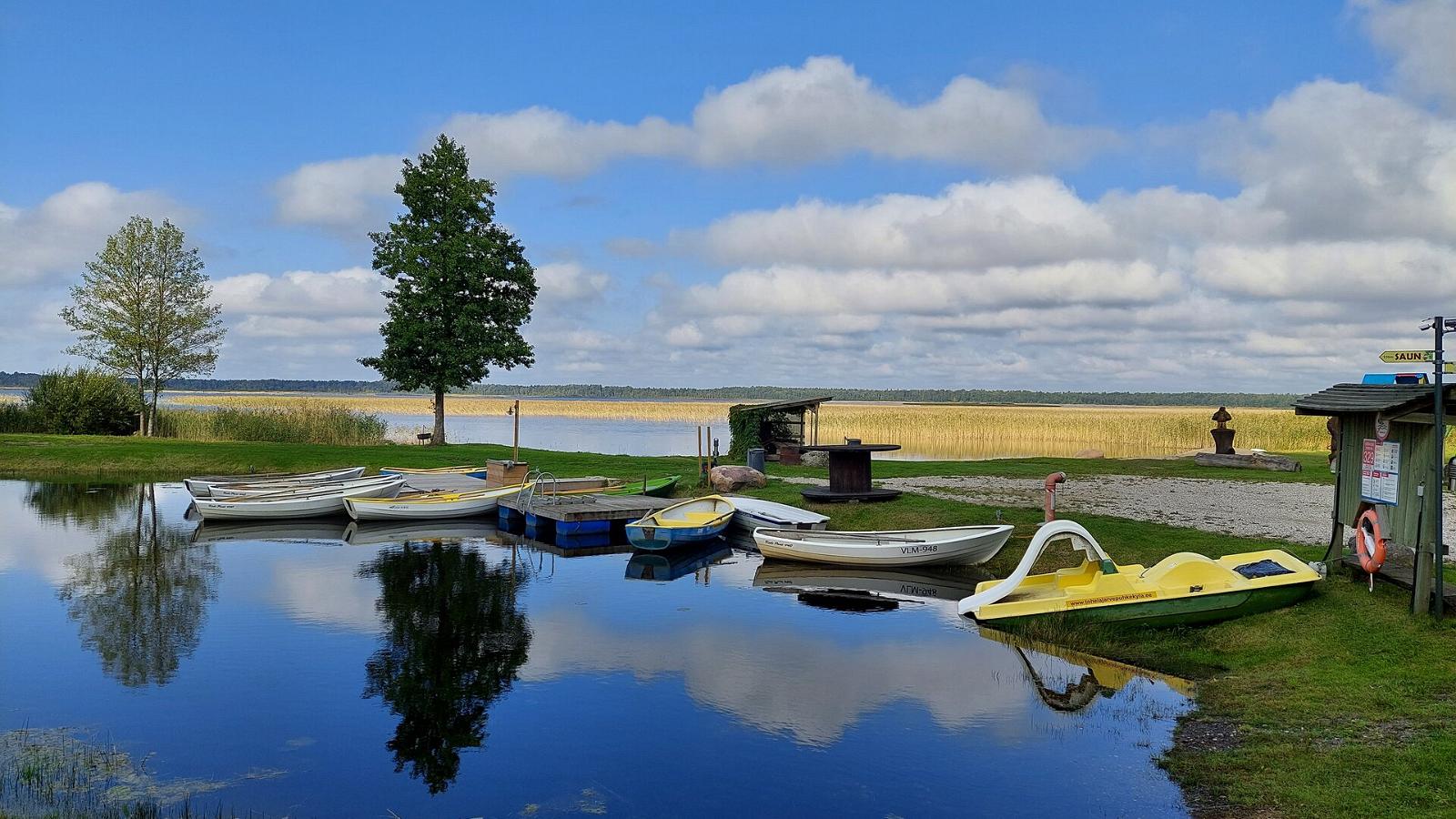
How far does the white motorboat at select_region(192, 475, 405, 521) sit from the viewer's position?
28.0 metres

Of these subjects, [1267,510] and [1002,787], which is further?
[1267,510]

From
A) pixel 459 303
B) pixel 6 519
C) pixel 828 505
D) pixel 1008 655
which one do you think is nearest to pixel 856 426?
pixel 459 303

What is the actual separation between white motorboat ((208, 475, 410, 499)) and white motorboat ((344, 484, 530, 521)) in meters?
1.21

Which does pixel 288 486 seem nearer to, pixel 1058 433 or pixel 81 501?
pixel 81 501

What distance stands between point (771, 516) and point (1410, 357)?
14831 mm

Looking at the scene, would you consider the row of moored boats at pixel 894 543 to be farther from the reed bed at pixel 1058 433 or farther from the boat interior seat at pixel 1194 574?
the reed bed at pixel 1058 433

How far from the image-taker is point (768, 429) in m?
42.7

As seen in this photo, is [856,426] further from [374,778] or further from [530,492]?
[374,778]

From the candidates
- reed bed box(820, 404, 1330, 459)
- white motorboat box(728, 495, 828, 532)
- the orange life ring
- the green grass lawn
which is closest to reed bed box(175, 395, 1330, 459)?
reed bed box(820, 404, 1330, 459)

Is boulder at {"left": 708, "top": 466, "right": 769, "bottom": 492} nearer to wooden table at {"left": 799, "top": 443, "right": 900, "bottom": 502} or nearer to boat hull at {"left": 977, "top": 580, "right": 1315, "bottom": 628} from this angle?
wooden table at {"left": 799, "top": 443, "right": 900, "bottom": 502}

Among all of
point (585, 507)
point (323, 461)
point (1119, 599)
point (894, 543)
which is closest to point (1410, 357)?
point (1119, 599)

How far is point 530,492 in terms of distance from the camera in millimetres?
27359

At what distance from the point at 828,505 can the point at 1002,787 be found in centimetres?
1617

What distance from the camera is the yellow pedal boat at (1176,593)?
1388 cm
